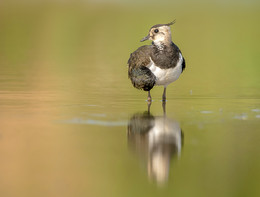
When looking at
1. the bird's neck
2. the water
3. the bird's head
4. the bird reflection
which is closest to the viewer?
the water

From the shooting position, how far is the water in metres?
5.95

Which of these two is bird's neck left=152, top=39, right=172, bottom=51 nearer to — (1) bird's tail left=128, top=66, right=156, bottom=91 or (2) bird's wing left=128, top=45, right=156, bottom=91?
(2) bird's wing left=128, top=45, right=156, bottom=91

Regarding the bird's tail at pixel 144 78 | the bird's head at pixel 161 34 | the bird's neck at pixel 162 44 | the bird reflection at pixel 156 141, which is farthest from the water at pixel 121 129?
the bird's head at pixel 161 34

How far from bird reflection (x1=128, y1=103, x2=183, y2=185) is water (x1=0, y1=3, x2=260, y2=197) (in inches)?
0.4

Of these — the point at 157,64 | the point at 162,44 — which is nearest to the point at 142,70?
the point at 157,64

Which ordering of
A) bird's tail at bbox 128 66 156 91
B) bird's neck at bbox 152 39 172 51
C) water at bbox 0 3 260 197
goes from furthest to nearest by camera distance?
bird's neck at bbox 152 39 172 51 → bird's tail at bbox 128 66 156 91 → water at bbox 0 3 260 197

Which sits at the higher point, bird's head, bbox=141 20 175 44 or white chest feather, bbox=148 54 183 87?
bird's head, bbox=141 20 175 44

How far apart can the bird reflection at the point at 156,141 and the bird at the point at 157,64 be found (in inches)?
65.8

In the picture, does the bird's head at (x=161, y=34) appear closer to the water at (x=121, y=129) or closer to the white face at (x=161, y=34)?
the white face at (x=161, y=34)

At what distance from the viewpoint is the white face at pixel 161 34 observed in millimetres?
11336

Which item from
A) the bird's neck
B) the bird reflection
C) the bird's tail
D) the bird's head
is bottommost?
the bird reflection

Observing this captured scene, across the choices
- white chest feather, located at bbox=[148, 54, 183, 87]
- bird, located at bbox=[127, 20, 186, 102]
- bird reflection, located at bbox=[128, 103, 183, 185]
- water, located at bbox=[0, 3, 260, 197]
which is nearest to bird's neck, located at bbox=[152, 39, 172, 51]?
bird, located at bbox=[127, 20, 186, 102]

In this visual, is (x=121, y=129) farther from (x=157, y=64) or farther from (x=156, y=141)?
(x=157, y=64)

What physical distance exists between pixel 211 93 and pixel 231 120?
323 cm
